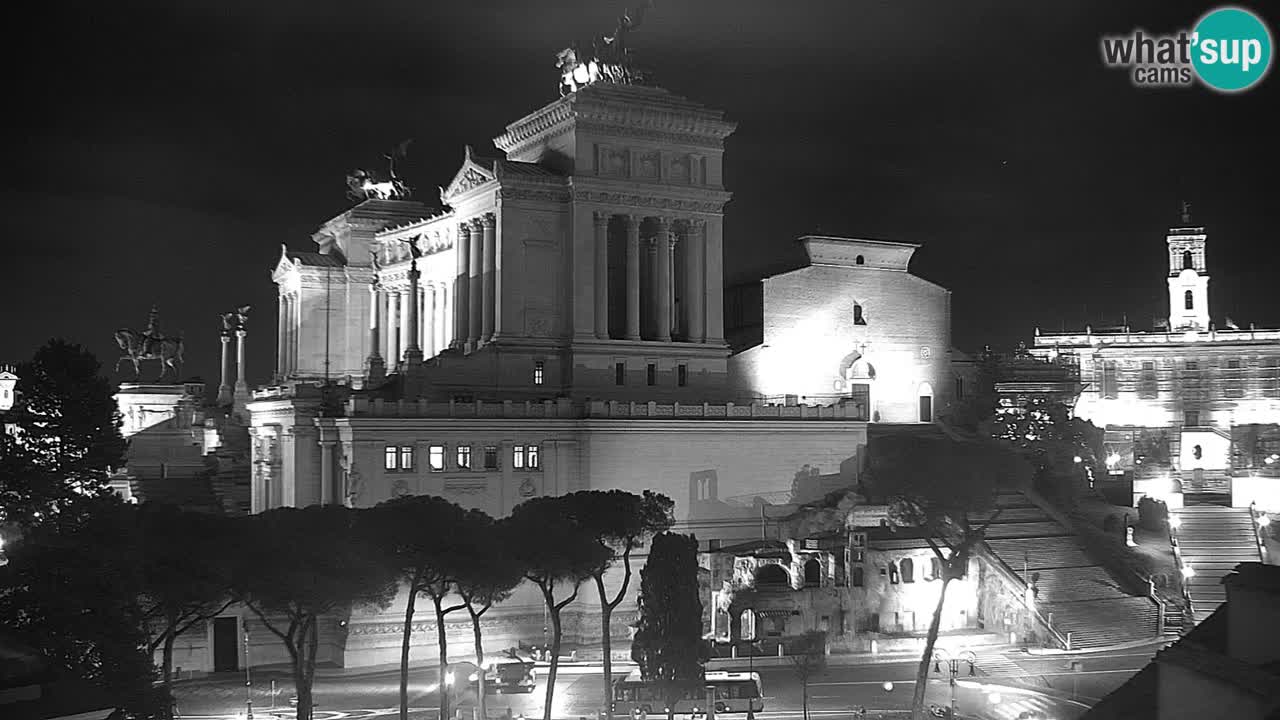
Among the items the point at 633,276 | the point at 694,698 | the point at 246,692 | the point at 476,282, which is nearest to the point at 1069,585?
the point at 694,698

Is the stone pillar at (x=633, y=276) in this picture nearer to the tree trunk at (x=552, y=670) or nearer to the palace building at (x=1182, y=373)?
the tree trunk at (x=552, y=670)

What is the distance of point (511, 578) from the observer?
54.4 m

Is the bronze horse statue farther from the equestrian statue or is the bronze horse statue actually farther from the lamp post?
the lamp post

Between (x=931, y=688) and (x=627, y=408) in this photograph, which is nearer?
(x=931, y=688)

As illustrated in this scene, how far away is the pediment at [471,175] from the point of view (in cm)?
8025

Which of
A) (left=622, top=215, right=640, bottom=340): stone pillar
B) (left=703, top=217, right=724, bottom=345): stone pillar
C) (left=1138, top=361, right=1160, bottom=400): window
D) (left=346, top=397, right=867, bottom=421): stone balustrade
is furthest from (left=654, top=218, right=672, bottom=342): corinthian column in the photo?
(left=1138, top=361, right=1160, bottom=400): window

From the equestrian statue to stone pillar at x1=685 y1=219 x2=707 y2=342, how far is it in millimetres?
45702

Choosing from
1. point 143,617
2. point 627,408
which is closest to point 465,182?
point 627,408

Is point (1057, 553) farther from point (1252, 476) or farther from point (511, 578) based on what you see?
point (511, 578)

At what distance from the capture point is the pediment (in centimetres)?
8025

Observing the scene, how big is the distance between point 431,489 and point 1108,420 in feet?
250

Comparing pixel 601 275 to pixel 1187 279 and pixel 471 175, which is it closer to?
pixel 471 175

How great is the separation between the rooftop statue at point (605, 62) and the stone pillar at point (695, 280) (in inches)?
390

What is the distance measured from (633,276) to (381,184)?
3175 centimetres
